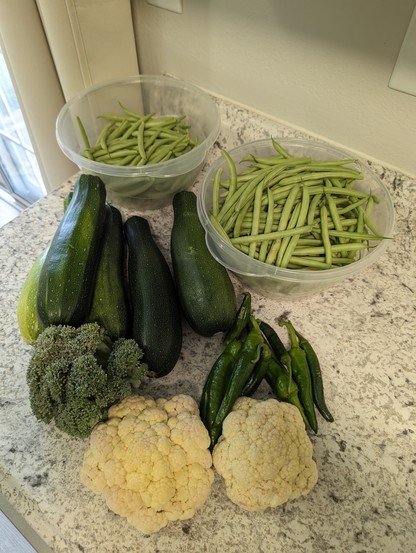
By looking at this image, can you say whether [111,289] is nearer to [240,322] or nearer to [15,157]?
[240,322]

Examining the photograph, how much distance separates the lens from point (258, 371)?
0.65 m

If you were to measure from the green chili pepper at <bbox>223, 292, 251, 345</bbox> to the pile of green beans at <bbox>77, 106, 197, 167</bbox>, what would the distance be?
408 mm

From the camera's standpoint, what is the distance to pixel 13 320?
0.76 meters

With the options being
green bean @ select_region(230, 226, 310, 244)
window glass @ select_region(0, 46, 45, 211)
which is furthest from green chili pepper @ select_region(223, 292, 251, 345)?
window glass @ select_region(0, 46, 45, 211)

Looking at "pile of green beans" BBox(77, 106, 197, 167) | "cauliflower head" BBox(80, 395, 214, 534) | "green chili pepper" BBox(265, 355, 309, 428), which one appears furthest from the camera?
"pile of green beans" BBox(77, 106, 197, 167)

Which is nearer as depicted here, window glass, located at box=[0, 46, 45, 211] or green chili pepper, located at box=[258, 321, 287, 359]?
green chili pepper, located at box=[258, 321, 287, 359]

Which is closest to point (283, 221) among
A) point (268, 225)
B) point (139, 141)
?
point (268, 225)

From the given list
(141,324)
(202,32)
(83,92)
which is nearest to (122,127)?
(83,92)

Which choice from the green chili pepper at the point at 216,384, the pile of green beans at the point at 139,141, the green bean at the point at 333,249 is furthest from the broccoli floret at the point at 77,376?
the pile of green beans at the point at 139,141

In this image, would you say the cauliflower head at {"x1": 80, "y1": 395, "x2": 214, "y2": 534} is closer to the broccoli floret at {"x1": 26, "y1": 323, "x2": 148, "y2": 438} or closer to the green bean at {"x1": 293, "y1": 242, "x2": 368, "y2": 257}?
the broccoli floret at {"x1": 26, "y1": 323, "x2": 148, "y2": 438}

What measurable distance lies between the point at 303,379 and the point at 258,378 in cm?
8

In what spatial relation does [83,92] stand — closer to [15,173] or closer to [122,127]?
[122,127]

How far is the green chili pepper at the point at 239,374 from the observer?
0.61 metres

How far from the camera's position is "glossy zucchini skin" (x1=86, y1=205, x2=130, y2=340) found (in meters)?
0.68
